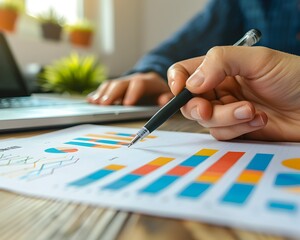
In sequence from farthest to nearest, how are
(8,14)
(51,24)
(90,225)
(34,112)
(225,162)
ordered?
1. (51,24)
2. (8,14)
3. (34,112)
4. (225,162)
5. (90,225)

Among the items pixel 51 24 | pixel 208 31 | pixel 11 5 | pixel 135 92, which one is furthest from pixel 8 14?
pixel 135 92

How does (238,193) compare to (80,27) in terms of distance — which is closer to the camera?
(238,193)

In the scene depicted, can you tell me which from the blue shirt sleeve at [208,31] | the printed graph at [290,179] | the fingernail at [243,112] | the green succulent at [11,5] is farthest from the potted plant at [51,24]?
the printed graph at [290,179]

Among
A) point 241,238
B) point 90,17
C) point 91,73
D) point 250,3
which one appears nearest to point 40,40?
point 90,17

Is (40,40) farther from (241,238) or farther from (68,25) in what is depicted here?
(241,238)

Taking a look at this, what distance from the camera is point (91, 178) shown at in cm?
25

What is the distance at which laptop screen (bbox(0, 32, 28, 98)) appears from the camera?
65cm

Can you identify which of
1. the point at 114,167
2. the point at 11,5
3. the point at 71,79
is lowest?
the point at 71,79

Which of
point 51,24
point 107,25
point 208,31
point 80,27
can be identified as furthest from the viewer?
point 107,25

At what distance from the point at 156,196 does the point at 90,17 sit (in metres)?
1.79

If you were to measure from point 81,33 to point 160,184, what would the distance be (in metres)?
1.62

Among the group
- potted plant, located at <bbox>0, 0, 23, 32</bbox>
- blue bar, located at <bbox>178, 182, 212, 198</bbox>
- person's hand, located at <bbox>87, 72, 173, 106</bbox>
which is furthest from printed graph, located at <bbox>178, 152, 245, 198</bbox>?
potted plant, located at <bbox>0, 0, 23, 32</bbox>

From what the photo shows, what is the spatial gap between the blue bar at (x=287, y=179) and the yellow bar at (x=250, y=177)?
12 millimetres

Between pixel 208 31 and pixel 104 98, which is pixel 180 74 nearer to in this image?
pixel 104 98
